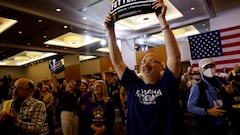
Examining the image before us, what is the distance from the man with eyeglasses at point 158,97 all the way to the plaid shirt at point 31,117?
3.70 feet

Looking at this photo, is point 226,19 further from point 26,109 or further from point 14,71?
point 14,71

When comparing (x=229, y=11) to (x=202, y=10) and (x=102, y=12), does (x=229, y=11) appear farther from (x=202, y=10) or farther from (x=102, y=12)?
(x=102, y=12)

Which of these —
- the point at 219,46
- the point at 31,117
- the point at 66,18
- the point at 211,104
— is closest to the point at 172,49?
the point at 211,104

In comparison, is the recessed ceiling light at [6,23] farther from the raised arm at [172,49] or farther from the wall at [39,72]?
the wall at [39,72]

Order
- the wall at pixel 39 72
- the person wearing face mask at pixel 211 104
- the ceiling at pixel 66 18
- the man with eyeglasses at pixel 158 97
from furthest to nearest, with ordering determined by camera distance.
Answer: the wall at pixel 39 72 < the ceiling at pixel 66 18 < the person wearing face mask at pixel 211 104 < the man with eyeglasses at pixel 158 97

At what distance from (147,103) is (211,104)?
56.9 inches

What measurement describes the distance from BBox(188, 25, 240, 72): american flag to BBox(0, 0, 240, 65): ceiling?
2.97ft

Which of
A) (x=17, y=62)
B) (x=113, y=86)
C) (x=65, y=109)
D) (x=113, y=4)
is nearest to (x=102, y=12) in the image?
(x=113, y=86)

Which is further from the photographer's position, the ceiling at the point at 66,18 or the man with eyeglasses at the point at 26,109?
the ceiling at the point at 66,18

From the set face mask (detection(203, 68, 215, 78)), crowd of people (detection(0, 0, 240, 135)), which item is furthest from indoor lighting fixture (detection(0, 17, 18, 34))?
face mask (detection(203, 68, 215, 78))

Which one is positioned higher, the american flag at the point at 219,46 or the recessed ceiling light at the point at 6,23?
the recessed ceiling light at the point at 6,23

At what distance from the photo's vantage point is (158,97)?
4.61ft

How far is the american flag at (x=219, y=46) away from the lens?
7.09 m

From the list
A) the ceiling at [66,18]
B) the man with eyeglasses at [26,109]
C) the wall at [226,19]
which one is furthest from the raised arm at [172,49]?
the wall at [226,19]
